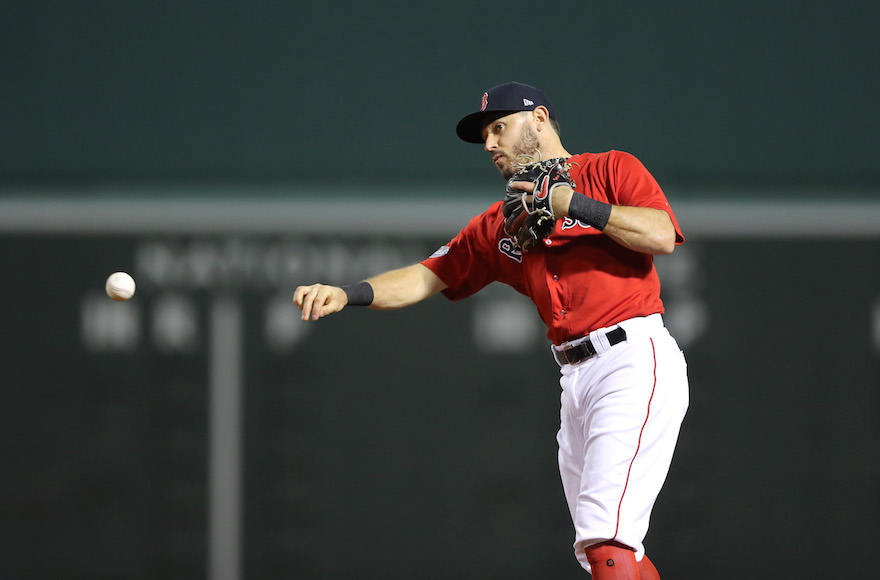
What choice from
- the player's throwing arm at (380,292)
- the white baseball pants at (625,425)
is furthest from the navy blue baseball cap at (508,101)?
the white baseball pants at (625,425)

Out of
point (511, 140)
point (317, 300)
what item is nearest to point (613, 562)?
point (317, 300)

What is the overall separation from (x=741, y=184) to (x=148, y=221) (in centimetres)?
209

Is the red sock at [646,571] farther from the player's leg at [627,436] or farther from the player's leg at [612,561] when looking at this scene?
the player's leg at [612,561]

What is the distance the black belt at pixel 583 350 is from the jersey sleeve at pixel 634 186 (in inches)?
9.9

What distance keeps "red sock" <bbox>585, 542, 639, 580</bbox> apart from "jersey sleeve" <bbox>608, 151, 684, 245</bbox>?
0.69 metres

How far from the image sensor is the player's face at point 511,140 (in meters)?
2.21

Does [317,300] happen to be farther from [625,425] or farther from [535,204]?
[625,425]

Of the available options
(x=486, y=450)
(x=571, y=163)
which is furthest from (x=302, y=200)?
(x=571, y=163)

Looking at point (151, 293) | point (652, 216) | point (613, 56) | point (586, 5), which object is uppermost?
point (586, 5)

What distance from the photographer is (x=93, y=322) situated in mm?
3023

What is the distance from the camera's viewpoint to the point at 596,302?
6.73 ft

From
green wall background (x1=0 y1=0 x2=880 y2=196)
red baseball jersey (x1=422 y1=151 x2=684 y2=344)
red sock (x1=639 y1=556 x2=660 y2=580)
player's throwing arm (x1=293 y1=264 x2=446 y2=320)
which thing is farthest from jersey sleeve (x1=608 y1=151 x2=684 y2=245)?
green wall background (x1=0 y1=0 x2=880 y2=196)

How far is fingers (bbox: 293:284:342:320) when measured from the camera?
2102 mm

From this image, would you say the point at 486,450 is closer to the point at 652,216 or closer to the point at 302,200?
the point at 302,200
